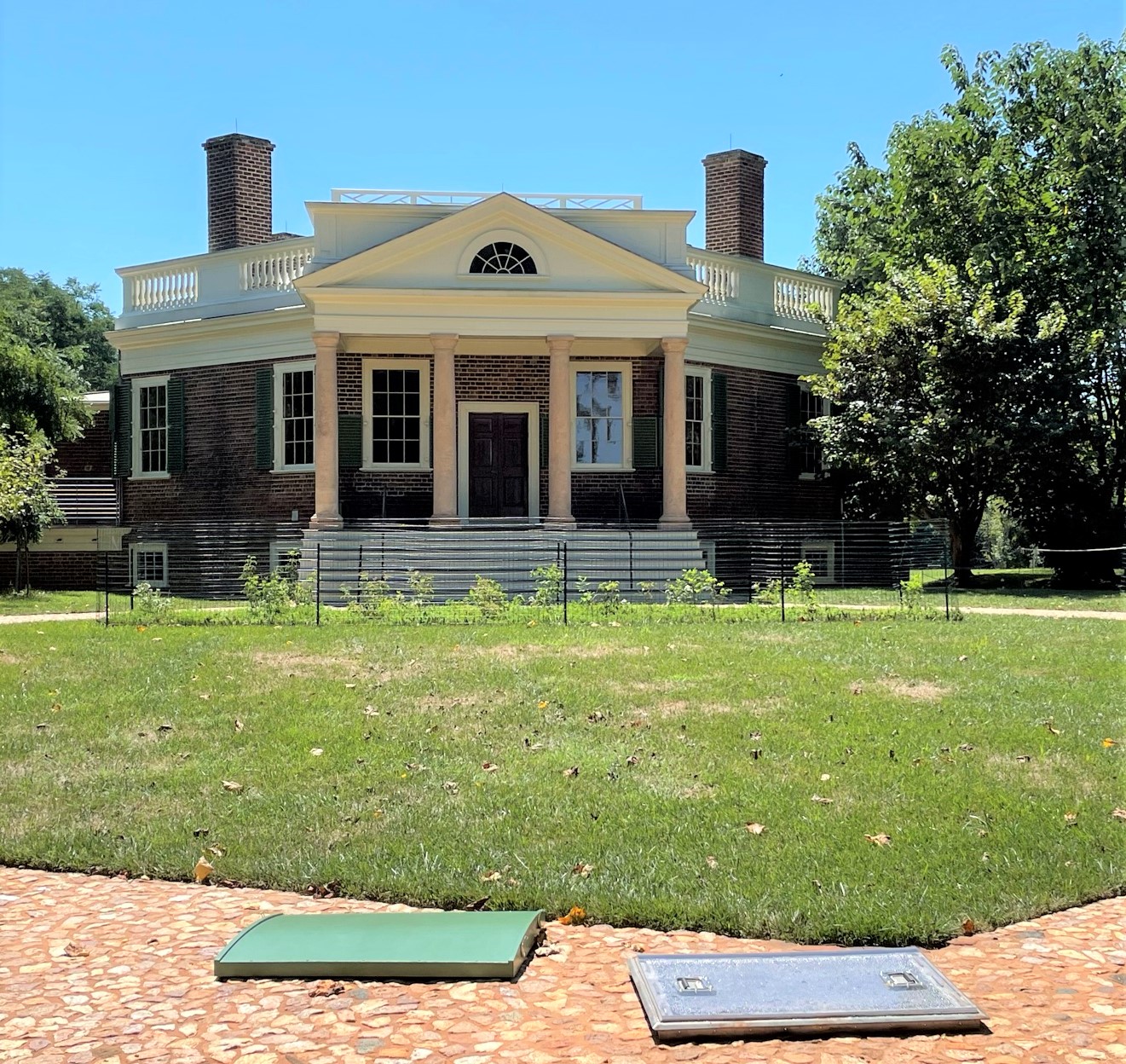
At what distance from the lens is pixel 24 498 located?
19.7 m

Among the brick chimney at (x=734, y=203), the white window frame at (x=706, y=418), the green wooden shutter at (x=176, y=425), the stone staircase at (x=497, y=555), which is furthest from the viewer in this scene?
the brick chimney at (x=734, y=203)

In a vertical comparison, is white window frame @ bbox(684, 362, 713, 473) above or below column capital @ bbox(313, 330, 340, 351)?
below

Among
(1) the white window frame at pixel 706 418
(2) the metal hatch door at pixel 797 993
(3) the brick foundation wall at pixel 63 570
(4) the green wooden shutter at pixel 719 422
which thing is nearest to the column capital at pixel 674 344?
(1) the white window frame at pixel 706 418

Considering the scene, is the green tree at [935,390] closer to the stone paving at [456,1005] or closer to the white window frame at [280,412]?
the white window frame at [280,412]

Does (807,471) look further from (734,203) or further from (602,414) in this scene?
(734,203)

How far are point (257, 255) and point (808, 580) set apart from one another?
44.5ft

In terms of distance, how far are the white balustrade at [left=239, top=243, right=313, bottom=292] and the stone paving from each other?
19825mm

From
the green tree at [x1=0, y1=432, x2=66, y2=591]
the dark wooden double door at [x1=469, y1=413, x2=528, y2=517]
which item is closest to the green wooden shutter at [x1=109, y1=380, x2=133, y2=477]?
the green tree at [x1=0, y1=432, x2=66, y2=591]

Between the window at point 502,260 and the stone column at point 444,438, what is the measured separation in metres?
1.76

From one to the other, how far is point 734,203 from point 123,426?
1423 cm

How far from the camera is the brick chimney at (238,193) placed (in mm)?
25344

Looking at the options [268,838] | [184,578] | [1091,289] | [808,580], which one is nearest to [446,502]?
[184,578]

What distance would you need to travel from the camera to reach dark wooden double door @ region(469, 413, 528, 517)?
2305 cm

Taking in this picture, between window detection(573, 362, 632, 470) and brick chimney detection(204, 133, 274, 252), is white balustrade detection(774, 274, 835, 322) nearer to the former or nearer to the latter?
window detection(573, 362, 632, 470)
